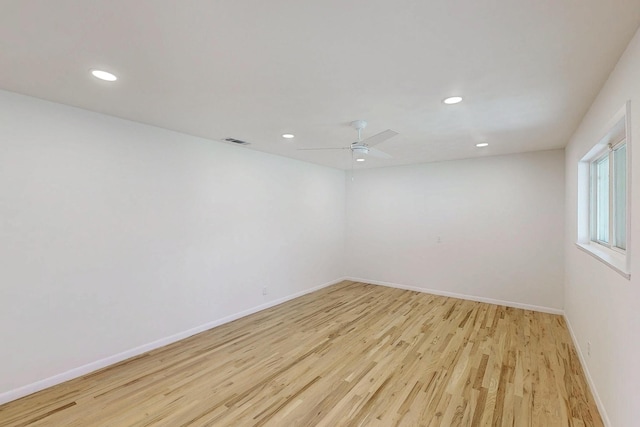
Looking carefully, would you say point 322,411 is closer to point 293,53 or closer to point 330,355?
point 330,355

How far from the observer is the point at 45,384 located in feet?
8.71

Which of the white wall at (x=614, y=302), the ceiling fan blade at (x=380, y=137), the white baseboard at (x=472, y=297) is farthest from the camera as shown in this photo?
the white baseboard at (x=472, y=297)

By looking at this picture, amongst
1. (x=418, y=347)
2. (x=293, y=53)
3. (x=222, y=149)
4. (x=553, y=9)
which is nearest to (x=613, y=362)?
(x=418, y=347)

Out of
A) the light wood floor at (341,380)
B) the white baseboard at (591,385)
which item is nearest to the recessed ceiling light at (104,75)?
the light wood floor at (341,380)

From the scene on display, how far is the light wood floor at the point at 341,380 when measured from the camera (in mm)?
2279

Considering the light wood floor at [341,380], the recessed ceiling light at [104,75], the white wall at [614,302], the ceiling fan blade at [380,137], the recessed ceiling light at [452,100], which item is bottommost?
the light wood floor at [341,380]

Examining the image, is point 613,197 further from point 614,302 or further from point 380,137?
point 380,137

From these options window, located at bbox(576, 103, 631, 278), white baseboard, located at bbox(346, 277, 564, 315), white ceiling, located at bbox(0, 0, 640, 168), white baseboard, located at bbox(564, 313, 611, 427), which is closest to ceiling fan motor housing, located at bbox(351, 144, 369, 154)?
white ceiling, located at bbox(0, 0, 640, 168)

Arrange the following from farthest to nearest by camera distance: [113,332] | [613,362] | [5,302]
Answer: [113,332] → [5,302] → [613,362]

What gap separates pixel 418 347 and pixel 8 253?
397cm

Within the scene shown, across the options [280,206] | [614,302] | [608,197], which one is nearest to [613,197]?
[608,197]

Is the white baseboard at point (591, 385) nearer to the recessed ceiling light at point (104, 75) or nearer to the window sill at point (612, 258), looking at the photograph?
the window sill at point (612, 258)

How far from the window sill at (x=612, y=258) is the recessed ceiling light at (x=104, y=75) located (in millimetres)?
3553

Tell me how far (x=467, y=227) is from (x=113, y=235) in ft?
17.0
